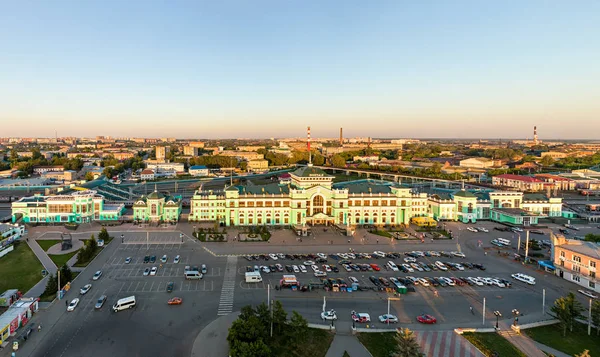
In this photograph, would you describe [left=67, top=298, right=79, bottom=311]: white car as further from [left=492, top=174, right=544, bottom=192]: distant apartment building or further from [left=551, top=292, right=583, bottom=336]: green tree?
[left=492, top=174, right=544, bottom=192]: distant apartment building

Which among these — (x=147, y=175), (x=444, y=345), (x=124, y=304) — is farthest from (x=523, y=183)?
(x=147, y=175)

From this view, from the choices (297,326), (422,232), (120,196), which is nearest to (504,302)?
(297,326)

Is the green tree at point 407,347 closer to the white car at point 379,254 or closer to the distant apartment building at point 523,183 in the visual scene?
the white car at point 379,254

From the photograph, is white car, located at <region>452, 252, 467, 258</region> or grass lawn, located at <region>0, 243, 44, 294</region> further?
white car, located at <region>452, 252, 467, 258</region>

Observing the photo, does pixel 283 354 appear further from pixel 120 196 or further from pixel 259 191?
pixel 120 196

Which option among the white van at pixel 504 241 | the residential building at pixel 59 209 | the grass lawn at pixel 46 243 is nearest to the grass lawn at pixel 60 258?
the grass lawn at pixel 46 243

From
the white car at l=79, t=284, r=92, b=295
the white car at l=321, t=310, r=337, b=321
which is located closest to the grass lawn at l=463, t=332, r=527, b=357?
the white car at l=321, t=310, r=337, b=321

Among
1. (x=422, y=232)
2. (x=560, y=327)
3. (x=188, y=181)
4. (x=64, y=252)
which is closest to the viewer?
(x=560, y=327)
